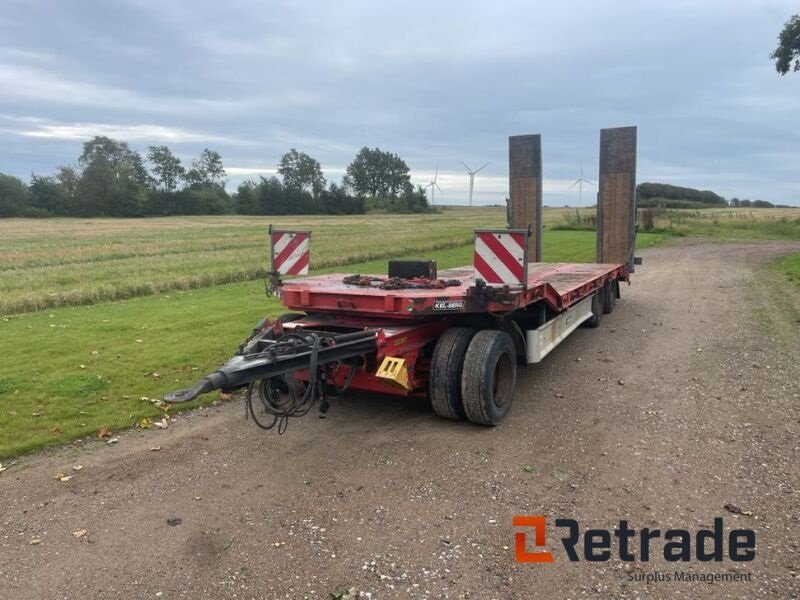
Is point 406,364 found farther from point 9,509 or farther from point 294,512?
point 9,509

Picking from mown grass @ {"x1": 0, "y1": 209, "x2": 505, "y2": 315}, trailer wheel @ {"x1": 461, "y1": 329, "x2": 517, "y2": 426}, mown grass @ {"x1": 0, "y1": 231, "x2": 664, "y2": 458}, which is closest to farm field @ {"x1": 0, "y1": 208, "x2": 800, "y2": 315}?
mown grass @ {"x1": 0, "y1": 209, "x2": 505, "y2": 315}

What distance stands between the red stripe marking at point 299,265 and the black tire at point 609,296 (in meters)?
6.30

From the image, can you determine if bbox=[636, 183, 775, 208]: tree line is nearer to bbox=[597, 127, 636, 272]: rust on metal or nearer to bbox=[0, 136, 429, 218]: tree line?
bbox=[0, 136, 429, 218]: tree line

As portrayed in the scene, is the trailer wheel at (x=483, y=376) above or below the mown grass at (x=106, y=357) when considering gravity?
above

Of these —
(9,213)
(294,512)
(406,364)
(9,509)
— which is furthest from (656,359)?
(9,213)

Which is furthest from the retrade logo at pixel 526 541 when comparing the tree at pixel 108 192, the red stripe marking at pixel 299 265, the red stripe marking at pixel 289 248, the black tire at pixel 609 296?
the tree at pixel 108 192

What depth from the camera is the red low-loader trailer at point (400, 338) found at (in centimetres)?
454

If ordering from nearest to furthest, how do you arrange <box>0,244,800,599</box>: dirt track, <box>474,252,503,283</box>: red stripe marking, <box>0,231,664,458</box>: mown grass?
<box>0,244,800,599</box>: dirt track < <box>474,252,503,283</box>: red stripe marking < <box>0,231,664,458</box>: mown grass

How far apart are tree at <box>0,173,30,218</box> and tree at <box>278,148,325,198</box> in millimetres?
40640

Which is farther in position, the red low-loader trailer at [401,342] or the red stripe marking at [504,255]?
the red stripe marking at [504,255]

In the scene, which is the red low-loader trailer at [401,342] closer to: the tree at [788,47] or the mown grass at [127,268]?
the mown grass at [127,268]

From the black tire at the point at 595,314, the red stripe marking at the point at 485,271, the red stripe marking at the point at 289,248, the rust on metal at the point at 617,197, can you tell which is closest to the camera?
the red stripe marking at the point at 485,271

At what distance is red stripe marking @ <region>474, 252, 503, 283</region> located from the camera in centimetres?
530

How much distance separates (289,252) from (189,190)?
323 ft
